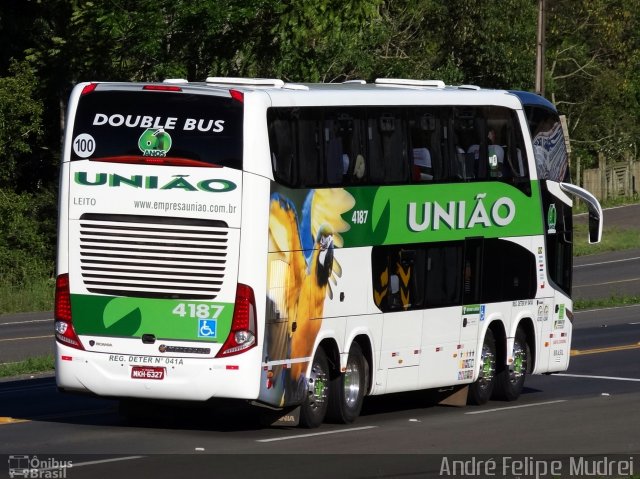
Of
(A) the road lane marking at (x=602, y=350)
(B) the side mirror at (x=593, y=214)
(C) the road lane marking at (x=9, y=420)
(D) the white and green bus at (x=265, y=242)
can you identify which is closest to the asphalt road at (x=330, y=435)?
(C) the road lane marking at (x=9, y=420)

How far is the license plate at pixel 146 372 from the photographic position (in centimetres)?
1548

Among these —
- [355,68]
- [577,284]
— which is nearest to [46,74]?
[355,68]

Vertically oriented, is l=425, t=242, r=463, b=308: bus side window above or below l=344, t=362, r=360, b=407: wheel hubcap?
above

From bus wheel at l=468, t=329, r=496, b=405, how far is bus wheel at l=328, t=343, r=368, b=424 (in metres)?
2.96

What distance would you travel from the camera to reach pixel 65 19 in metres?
43.4

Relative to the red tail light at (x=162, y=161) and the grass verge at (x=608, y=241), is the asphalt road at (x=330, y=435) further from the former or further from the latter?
the grass verge at (x=608, y=241)

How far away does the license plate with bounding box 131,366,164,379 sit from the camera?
1548 centimetres

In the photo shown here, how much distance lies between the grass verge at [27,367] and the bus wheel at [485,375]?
7.49m

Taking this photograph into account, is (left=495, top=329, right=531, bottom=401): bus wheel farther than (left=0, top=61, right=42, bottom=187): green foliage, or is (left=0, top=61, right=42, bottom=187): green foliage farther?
(left=0, top=61, right=42, bottom=187): green foliage

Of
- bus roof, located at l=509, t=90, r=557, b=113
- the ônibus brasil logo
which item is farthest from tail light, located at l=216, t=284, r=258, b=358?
bus roof, located at l=509, t=90, r=557, b=113

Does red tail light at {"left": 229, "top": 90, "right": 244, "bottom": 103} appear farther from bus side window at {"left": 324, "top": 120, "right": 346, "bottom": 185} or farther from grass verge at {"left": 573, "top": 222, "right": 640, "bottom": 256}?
grass verge at {"left": 573, "top": 222, "right": 640, "bottom": 256}

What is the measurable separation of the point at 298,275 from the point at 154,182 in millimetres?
1779

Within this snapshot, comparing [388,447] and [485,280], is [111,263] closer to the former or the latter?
[388,447]

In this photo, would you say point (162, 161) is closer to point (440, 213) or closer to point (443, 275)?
point (440, 213)
